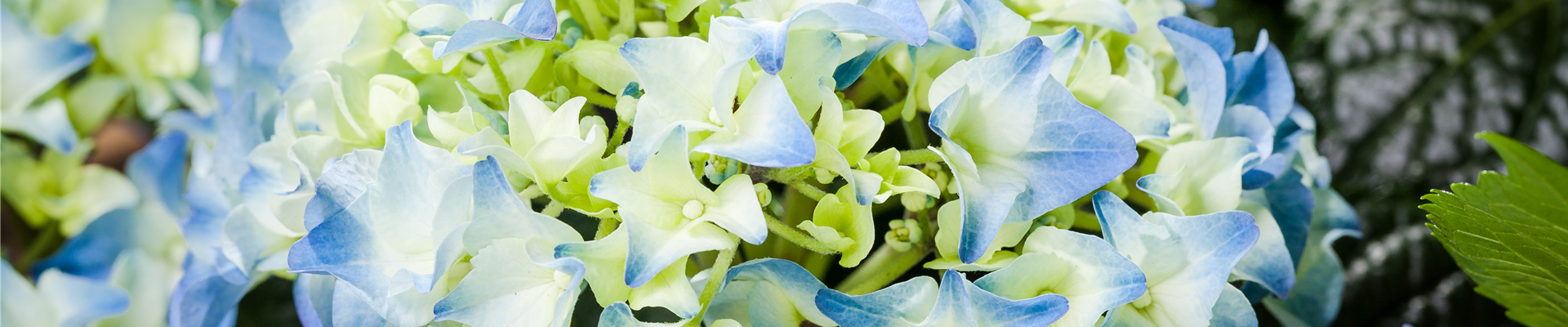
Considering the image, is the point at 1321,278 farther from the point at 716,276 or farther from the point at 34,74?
the point at 34,74

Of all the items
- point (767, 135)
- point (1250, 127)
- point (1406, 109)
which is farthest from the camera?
point (1406, 109)

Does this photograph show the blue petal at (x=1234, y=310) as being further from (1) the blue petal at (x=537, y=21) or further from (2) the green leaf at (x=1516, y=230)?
(1) the blue petal at (x=537, y=21)

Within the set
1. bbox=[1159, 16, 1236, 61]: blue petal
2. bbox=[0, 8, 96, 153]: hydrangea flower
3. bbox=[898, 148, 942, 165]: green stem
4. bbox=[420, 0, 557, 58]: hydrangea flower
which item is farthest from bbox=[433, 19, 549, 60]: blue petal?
bbox=[0, 8, 96, 153]: hydrangea flower

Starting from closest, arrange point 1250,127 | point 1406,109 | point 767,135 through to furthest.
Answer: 1. point 767,135
2. point 1250,127
3. point 1406,109

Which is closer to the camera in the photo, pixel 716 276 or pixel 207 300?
pixel 716 276

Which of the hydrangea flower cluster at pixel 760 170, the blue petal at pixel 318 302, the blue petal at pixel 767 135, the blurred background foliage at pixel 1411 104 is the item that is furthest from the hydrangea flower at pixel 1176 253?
the blurred background foliage at pixel 1411 104

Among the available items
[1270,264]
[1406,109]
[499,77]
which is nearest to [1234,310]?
[1270,264]

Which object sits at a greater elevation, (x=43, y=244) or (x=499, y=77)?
(x=499, y=77)
